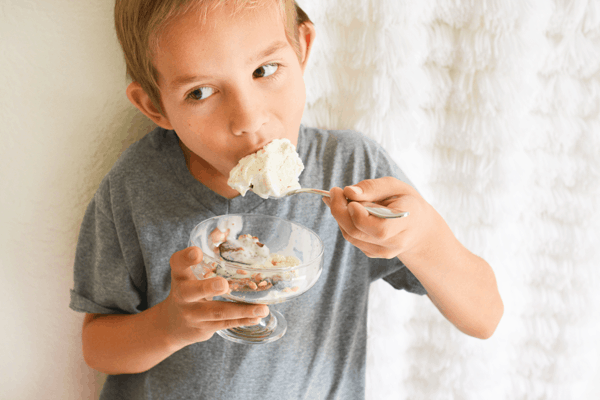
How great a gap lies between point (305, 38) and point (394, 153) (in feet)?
1.05

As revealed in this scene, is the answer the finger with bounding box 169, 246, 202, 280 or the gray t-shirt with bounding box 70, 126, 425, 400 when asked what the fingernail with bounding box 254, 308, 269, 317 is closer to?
the finger with bounding box 169, 246, 202, 280

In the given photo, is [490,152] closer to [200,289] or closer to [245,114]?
[245,114]

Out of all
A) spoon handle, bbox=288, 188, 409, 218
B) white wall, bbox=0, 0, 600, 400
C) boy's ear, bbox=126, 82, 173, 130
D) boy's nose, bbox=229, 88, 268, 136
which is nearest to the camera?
spoon handle, bbox=288, 188, 409, 218

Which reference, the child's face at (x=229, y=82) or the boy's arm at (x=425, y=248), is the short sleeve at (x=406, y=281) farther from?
the child's face at (x=229, y=82)

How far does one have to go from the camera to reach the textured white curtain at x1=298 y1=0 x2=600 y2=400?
2.90 ft

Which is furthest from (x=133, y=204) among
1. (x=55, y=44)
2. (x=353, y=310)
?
(x=353, y=310)

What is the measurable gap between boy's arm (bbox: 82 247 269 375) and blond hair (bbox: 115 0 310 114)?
12.4 inches

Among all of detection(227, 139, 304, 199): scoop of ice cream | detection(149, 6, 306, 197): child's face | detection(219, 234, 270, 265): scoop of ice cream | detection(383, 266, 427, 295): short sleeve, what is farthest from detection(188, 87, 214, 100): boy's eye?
detection(383, 266, 427, 295): short sleeve

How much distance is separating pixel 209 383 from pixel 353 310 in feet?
1.08

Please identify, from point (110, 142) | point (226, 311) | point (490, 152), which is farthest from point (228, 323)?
point (490, 152)

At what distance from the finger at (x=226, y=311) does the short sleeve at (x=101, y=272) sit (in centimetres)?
28

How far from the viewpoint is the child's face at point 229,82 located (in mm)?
626

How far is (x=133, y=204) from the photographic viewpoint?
831 millimetres

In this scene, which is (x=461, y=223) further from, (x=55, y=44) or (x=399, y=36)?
(x=55, y=44)
